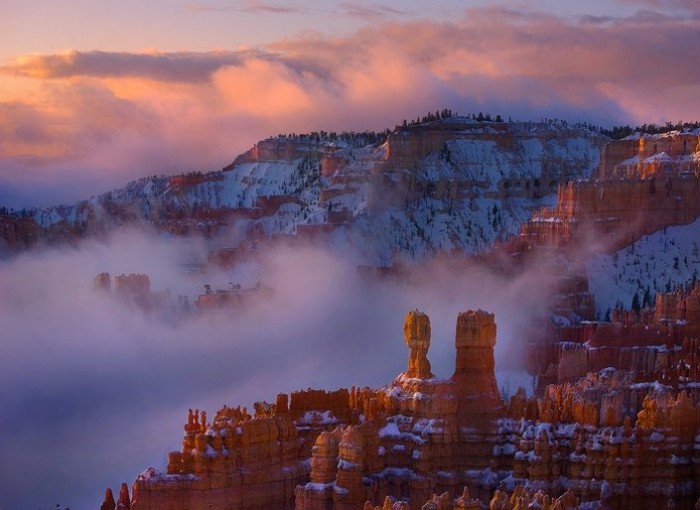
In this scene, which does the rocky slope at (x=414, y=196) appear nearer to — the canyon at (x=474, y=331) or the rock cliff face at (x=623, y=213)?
the canyon at (x=474, y=331)

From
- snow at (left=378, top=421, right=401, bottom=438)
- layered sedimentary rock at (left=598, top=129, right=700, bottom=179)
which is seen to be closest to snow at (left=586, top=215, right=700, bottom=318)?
layered sedimentary rock at (left=598, top=129, right=700, bottom=179)

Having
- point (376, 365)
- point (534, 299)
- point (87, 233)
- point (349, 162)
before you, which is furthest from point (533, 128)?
point (376, 365)

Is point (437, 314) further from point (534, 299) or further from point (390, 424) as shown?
point (390, 424)

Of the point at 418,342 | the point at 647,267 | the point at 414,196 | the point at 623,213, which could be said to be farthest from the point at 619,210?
the point at 418,342

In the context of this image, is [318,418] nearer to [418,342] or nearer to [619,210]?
[418,342]

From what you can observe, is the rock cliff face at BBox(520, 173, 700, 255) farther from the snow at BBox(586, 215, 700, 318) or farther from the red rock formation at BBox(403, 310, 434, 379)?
the red rock formation at BBox(403, 310, 434, 379)

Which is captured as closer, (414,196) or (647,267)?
(647,267)

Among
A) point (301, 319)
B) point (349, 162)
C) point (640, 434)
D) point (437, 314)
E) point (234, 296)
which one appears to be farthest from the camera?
point (349, 162)
